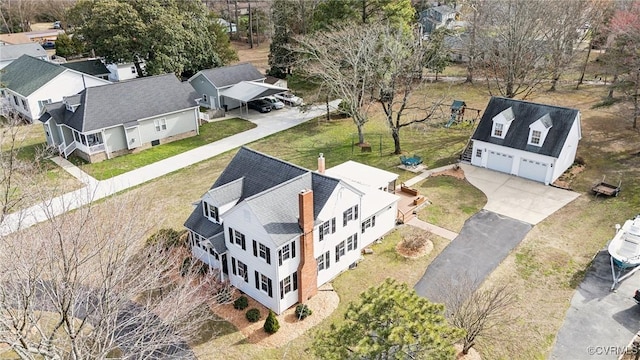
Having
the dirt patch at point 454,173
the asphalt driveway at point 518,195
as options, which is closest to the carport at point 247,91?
the dirt patch at point 454,173

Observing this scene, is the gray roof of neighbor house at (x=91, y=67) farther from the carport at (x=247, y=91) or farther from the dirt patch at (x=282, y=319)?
the dirt patch at (x=282, y=319)

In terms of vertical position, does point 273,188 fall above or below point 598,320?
above

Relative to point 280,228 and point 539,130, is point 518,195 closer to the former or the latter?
point 539,130

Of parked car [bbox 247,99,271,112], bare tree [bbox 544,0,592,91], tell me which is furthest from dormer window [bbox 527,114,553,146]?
parked car [bbox 247,99,271,112]

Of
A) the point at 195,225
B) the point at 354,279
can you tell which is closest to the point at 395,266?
the point at 354,279

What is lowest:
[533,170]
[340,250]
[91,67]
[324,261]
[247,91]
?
[324,261]

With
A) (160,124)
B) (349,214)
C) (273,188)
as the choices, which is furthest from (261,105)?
(273,188)

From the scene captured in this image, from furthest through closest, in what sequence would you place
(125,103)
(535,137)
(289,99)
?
(289,99), (125,103), (535,137)
